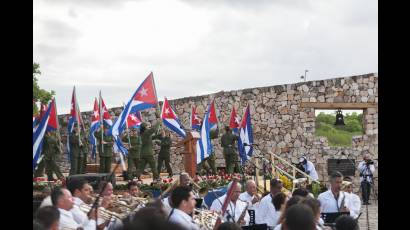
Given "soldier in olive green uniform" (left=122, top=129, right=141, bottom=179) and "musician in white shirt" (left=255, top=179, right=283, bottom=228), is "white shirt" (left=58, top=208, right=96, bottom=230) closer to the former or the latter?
"musician in white shirt" (left=255, top=179, right=283, bottom=228)

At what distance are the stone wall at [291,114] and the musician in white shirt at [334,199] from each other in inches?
650

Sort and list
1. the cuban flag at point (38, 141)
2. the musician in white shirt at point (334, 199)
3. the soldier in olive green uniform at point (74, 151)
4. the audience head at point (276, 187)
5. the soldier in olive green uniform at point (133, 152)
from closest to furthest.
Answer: the cuban flag at point (38, 141)
the audience head at point (276, 187)
the musician in white shirt at point (334, 199)
the soldier in olive green uniform at point (74, 151)
the soldier in olive green uniform at point (133, 152)

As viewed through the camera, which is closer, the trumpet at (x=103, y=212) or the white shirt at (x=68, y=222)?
the white shirt at (x=68, y=222)

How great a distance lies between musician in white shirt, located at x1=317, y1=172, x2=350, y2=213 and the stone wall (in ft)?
54.1

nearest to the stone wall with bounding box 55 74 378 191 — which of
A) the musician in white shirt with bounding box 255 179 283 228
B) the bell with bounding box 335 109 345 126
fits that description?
the bell with bounding box 335 109 345 126

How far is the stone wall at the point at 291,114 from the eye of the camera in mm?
26797

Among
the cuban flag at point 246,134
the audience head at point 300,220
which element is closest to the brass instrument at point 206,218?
the audience head at point 300,220

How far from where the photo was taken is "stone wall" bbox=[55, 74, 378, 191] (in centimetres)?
2680

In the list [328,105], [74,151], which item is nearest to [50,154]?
[74,151]

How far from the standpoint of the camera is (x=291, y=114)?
27.0 metres

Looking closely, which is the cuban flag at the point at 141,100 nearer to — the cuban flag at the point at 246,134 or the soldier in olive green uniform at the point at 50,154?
the cuban flag at the point at 246,134
